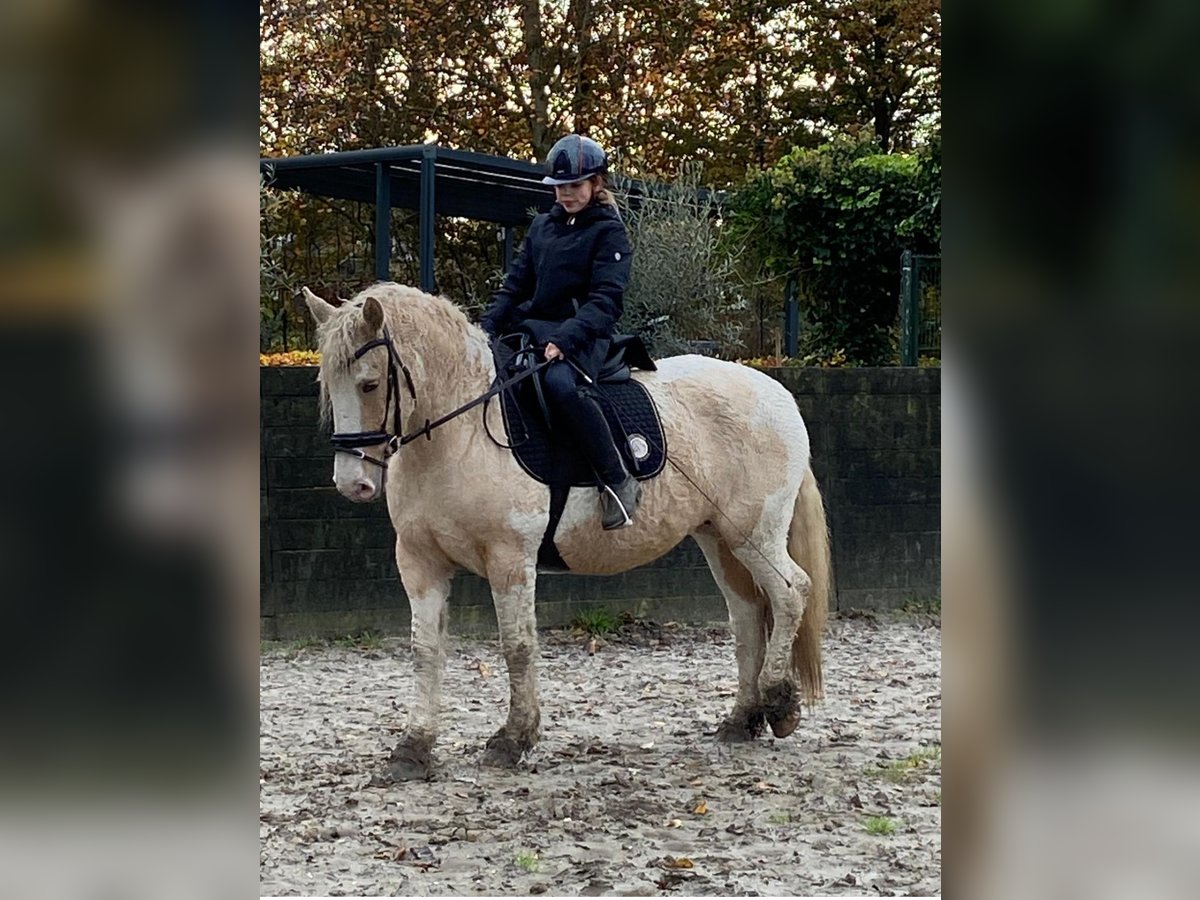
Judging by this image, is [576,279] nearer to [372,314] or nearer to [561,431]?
[561,431]

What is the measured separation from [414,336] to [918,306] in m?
6.67

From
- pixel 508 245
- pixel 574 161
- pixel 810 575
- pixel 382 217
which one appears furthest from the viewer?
pixel 508 245

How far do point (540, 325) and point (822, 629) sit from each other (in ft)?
5.29

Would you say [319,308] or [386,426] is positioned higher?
[319,308]

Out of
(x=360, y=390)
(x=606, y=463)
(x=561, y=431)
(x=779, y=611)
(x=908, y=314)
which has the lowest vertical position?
(x=779, y=611)

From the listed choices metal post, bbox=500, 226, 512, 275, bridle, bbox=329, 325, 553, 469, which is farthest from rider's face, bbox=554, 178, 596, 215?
metal post, bbox=500, 226, 512, 275

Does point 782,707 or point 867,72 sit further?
point 867,72

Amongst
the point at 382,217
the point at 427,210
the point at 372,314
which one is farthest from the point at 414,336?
the point at 382,217

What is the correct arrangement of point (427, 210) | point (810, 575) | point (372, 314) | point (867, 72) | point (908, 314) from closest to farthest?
1. point (372, 314)
2. point (810, 575)
3. point (427, 210)
4. point (908, 314)
5. point (867, 72)

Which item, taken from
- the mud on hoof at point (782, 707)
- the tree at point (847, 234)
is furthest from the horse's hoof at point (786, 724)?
the tree at point (847, 234)

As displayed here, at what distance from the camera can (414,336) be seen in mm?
4871

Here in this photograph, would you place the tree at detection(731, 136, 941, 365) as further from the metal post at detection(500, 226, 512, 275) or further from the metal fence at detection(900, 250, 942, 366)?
the metal post at detection(500, 226, 512, 275)
